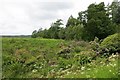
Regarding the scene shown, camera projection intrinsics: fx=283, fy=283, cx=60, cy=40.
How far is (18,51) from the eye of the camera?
29359 millimetres

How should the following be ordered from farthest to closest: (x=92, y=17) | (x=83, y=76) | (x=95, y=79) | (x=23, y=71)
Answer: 1. (x=92, y=17)
2. (x=23, y=71)
3. (x=83, y=76)
4. (x=95, y=79)

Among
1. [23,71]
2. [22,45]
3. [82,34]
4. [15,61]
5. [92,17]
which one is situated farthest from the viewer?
[82,34]

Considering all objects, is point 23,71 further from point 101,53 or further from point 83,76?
point 83,76

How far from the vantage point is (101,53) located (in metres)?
22.4

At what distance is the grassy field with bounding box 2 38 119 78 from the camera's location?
1966cm

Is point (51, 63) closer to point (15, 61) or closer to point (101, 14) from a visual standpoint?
point (15, 61)

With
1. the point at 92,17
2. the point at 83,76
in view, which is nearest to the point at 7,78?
the point at 83,76

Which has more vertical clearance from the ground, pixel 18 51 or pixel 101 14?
pixel 101 14

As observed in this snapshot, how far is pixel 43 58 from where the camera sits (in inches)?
1017

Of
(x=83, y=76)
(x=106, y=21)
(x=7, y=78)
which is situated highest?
(x=106, y=21)

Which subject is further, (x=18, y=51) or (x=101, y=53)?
(x=18, y=51)

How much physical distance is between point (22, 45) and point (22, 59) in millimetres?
6030

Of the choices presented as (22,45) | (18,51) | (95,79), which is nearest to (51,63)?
(18,51)

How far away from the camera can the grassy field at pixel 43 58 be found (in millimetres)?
19656
